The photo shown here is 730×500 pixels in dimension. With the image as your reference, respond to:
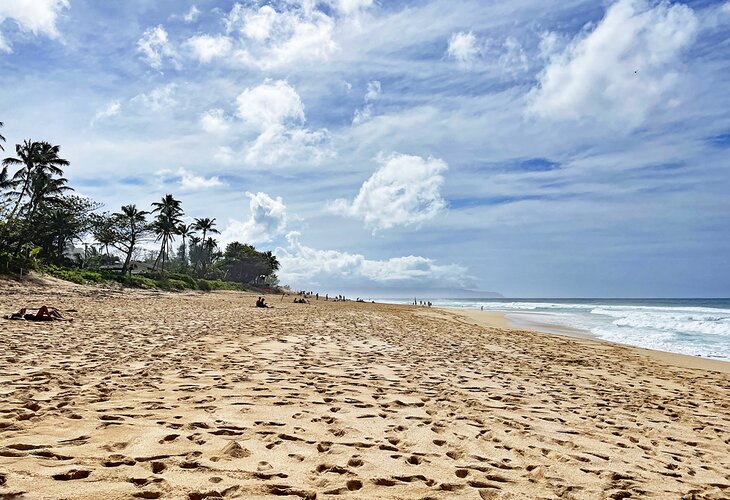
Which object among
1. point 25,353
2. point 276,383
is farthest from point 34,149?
point 276,383

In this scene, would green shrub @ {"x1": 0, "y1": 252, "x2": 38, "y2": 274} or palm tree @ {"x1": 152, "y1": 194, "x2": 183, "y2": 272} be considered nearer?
green shrub @ {"x1": 0, "y1": 252, "x2": 38, "y2": 274}

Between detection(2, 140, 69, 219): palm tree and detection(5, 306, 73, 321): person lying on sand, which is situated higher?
detection(2, 140, 69, 219): palm tree

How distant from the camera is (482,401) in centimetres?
665

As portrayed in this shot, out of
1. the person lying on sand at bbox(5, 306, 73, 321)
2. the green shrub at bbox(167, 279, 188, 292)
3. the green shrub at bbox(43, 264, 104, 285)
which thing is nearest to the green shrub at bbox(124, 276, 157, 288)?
the green shrub at bbox(167, 279, 188, 292)

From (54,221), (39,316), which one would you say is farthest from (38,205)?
(39,316)

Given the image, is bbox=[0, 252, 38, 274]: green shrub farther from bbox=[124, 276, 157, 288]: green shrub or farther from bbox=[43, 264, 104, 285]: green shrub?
bbox=[124, 276, 157, 288]: green shrub

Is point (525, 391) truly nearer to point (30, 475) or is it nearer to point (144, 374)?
point (144, 374)

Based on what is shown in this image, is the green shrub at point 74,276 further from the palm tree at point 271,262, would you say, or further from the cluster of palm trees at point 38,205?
the palm tree at point 271,262

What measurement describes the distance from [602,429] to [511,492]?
2836mm

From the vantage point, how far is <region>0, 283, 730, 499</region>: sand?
3479 mm

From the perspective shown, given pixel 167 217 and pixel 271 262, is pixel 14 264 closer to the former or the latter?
pixel 167 217

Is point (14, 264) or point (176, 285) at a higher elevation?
point (14, 264)

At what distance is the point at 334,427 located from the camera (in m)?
4.93

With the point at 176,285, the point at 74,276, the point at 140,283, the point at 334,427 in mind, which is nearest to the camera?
the point at 334,427
